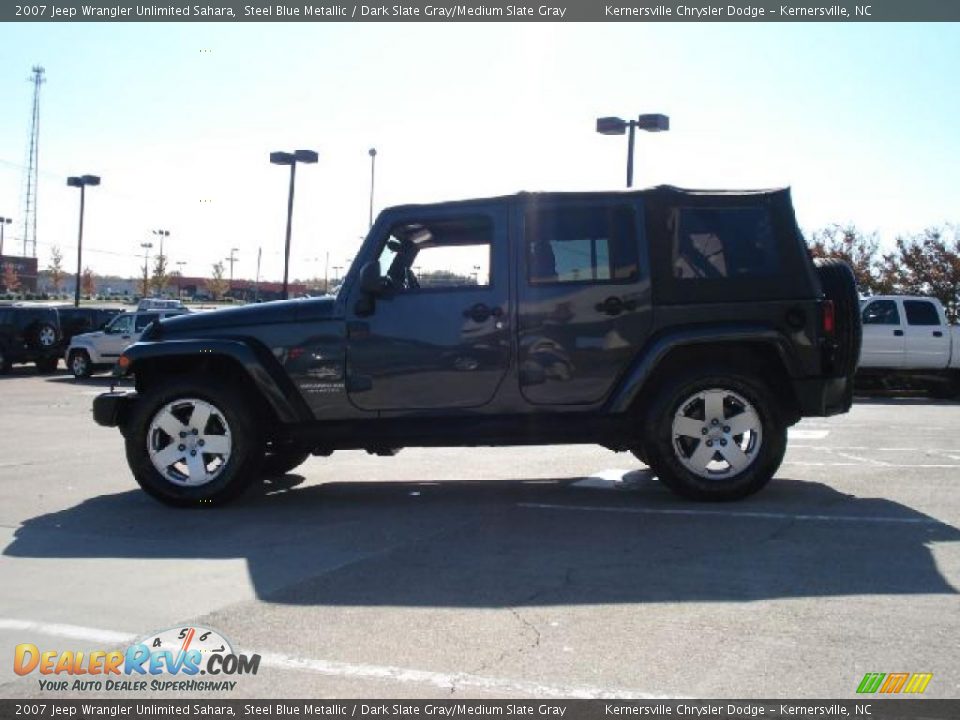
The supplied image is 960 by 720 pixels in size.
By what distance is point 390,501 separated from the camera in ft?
24.0

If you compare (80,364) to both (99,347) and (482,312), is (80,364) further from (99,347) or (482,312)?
(482,312)

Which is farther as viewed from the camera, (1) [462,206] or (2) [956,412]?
(2) [956,412]

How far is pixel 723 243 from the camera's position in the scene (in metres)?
6.97

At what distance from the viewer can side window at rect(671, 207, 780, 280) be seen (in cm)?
692

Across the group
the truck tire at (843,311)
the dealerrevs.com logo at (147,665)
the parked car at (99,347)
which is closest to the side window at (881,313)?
the truck tire at (843,311)

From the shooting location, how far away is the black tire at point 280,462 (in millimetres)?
7930

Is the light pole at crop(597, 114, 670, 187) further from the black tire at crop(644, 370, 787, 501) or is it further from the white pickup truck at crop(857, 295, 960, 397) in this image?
the black tire at crop(644, 370, 787, 501)

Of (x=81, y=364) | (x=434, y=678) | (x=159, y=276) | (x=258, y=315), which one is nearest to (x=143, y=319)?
(x=81, y=364)

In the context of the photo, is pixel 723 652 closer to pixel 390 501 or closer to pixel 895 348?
pixel 390 501

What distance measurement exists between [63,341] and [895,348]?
21.0 metres

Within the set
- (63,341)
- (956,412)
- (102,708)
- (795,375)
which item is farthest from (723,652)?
(63,341)

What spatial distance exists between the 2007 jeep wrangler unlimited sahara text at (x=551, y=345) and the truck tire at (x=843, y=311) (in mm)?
14

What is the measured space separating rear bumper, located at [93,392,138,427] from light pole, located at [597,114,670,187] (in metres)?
16.7

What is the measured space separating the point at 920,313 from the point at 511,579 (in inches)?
668
